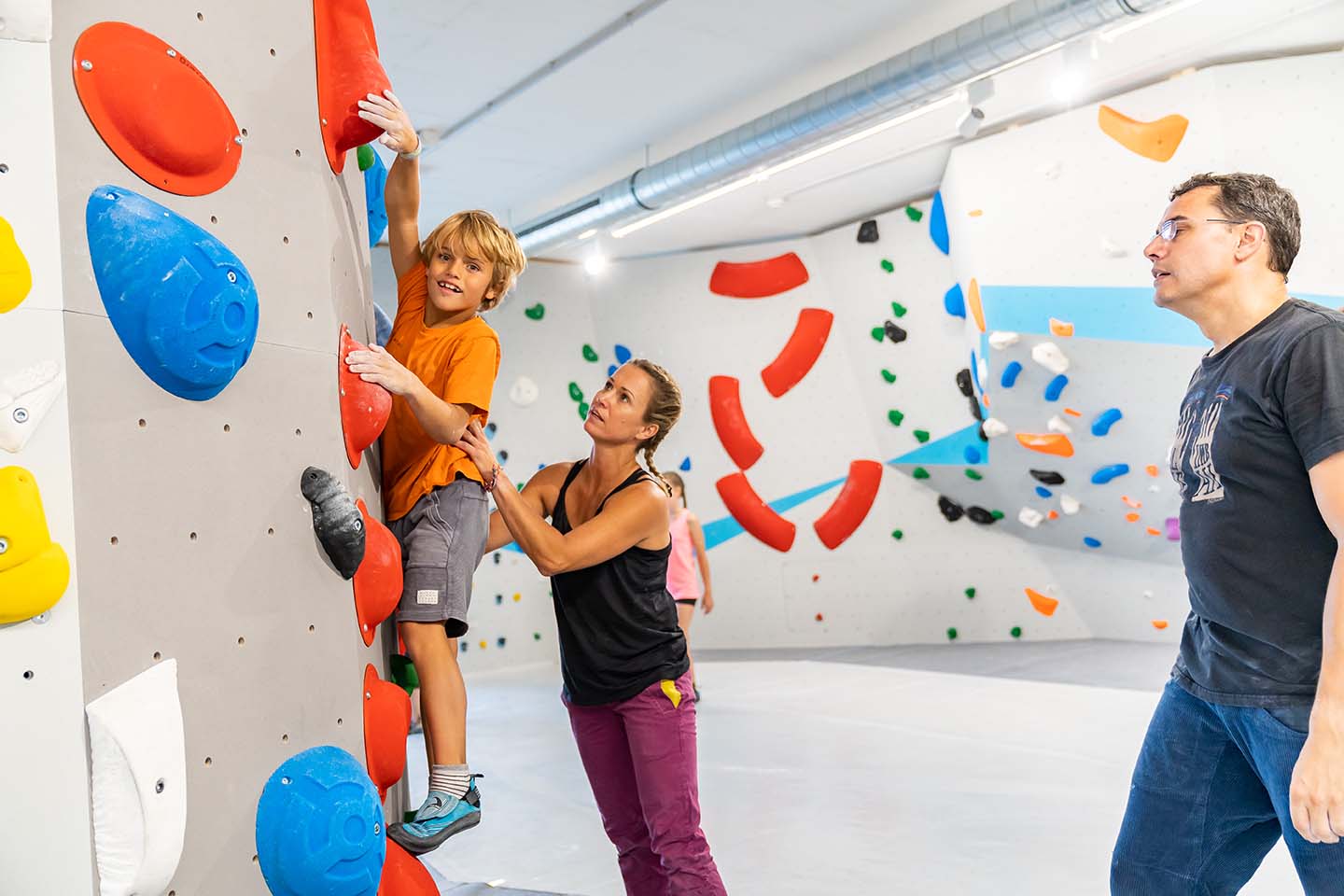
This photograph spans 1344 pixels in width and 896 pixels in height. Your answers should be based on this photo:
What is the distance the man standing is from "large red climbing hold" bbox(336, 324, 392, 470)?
1406 millimetres

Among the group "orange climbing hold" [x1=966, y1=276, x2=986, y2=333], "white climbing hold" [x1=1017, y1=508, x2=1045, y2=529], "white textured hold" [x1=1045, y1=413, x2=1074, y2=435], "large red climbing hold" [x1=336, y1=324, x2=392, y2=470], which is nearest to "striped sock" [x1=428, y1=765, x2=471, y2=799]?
"large red climbing hold" [x1=336, y1=324, x2=392, y2=470]

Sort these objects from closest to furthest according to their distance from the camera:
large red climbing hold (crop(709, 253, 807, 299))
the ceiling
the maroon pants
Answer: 1. the maroon pants
2. the ceiling
3. large red climbing hold (crop(709, 253, 807, 299))

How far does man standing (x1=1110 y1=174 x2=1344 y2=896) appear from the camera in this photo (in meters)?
1.59

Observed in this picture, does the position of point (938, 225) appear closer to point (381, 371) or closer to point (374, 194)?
point (374, 194)

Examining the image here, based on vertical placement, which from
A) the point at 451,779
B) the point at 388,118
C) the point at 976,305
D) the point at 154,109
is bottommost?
the point at 451,779

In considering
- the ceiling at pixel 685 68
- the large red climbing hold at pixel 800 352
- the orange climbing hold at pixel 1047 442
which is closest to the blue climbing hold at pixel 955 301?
the ceiling at pixel 685 68

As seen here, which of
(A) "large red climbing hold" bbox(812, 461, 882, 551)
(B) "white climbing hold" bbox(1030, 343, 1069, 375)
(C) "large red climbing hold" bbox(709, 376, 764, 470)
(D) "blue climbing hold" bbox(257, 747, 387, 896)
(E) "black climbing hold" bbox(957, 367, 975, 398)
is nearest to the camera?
(D) "blue climbing hold" bbox(257, 747, 387, 896)

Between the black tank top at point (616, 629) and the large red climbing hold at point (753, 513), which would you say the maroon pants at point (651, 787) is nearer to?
the black tank top at point (616, 629)

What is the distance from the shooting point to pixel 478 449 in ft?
6.74

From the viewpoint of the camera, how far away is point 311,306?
1771 mm

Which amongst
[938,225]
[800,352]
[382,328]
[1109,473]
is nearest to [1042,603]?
[1109,473]

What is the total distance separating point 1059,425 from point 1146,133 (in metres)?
2.04

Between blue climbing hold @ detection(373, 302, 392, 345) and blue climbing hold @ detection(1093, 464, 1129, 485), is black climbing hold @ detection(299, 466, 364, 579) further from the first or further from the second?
blue climbing hold @ detection(1093, 464, 1129, 485)

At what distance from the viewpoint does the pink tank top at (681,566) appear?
20.3ft
